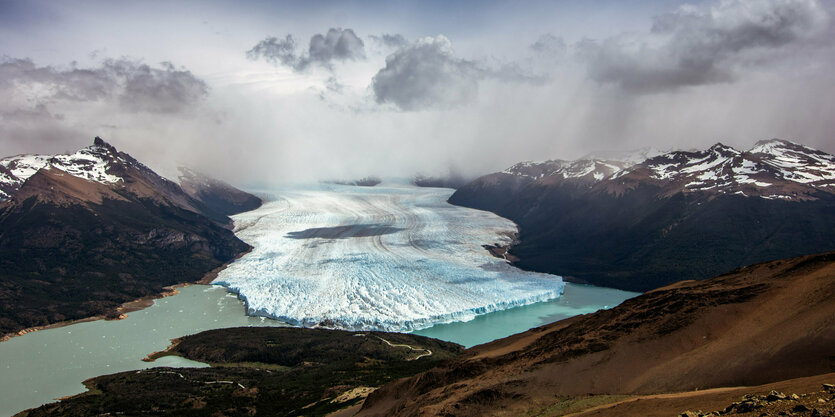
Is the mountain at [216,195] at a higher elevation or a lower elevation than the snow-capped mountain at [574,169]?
lower

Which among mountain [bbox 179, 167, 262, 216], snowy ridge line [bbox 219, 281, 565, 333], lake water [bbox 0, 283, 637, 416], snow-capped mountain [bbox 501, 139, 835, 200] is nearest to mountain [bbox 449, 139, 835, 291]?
snow-capped mountain [bbox 501, 139, 835, 200]

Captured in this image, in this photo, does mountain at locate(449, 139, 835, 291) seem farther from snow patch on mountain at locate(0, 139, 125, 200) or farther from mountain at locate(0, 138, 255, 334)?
snow patch on mountain at locate(0, 139, 125, 200)

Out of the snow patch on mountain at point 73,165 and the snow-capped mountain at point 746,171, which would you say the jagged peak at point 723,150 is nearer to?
the snow-capped mountain at point 746,171

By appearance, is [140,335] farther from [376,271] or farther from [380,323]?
[376,271]

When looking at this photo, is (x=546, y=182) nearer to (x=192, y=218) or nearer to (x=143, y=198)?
(x=192, y=218)

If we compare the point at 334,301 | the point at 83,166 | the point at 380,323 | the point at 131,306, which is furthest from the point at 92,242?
the point at 380,323

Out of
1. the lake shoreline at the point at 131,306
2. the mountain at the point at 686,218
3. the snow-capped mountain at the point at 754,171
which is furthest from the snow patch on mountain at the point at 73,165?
the snow-capped mountain at the point at 754,171
